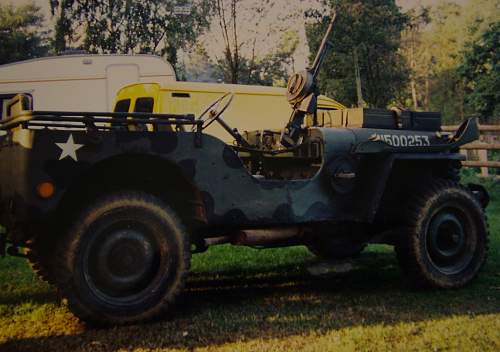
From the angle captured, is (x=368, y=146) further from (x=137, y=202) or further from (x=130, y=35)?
(x=130, y=35)

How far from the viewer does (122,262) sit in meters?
3.61

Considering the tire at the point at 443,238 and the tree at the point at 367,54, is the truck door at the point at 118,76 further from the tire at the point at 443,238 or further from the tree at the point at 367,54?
the tree at the point at 367,54

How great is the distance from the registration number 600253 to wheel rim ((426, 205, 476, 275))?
24.2 inches

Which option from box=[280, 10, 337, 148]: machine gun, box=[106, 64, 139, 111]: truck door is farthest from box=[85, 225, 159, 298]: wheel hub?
box=[106, 64, 139, 111]: truck door

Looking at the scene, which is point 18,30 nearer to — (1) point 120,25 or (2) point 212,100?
(1) point 120,25

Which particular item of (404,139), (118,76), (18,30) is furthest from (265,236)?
(18,30)

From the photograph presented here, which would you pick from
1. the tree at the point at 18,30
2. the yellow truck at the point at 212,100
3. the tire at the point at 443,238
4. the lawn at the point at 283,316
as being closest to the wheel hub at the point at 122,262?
the lawn at the point at 283,316

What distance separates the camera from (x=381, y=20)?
25.7m

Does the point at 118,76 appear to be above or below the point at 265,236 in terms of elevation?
above

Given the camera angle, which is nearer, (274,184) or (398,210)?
(274,184)

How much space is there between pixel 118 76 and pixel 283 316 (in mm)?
8008

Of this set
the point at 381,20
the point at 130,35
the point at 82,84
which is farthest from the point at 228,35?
the point at 381,20

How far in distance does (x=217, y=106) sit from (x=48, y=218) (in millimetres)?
1608

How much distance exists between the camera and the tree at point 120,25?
19.9 m
